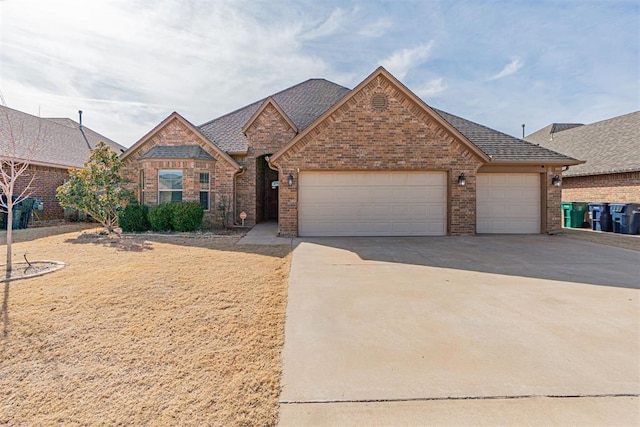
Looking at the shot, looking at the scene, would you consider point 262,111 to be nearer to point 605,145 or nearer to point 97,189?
point 97,189

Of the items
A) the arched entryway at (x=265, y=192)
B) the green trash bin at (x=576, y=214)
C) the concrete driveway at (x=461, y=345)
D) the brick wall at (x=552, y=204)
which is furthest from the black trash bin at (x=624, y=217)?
the arched entryway at (x=265, y=192)

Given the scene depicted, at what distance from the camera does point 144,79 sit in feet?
39.9

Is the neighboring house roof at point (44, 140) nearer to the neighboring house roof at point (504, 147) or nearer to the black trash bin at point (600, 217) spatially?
the neighboring house roof at point (504, 147)

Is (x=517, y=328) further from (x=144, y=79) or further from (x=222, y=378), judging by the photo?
(x=144, y=79)

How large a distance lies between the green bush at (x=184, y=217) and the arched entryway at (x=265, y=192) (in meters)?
3.89

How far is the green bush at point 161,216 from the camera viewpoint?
12.1m

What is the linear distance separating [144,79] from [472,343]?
565 inches

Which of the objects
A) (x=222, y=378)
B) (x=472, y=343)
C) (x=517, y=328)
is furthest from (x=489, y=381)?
(x=222, y=378)

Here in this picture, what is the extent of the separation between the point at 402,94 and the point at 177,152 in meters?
9.67

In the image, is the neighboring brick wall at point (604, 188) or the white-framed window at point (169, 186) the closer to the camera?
the white-framed window at point (169, 186)

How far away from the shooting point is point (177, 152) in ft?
42.5

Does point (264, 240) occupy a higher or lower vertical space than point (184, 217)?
lower

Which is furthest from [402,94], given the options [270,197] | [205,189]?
[270,197]

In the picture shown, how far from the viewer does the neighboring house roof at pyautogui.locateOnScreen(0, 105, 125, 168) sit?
48.7 ft
